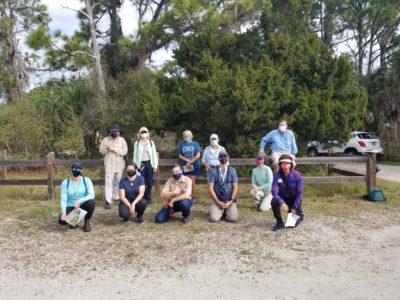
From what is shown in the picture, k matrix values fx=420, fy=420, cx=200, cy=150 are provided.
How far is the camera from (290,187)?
21.1 feet

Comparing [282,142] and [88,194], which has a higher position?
[282,142]

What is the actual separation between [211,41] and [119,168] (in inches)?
239

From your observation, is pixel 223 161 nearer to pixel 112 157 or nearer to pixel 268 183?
pixel 268 183

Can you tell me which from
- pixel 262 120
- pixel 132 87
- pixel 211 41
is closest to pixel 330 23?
pixel 132 87

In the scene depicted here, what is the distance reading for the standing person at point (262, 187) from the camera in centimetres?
766

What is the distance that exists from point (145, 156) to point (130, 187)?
137 cm

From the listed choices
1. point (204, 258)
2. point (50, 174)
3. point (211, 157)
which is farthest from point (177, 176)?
point (50, 174)

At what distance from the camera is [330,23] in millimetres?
30766

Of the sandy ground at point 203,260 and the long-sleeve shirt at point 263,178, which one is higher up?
the long-sleeve shirt at point 263,178

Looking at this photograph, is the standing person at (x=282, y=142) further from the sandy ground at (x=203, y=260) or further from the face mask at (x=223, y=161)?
the sandy ground at (x=203, y=260)

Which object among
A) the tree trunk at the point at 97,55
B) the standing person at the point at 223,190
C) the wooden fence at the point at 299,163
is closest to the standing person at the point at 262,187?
the standing person at the point at 223,190

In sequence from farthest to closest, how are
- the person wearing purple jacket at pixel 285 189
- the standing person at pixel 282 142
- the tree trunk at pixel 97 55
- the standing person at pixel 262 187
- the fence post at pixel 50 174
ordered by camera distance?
the tree trunk at pixel 97 55, the fence post at pixel 50 174, the standing person at pixel 282 142, the standing person at pixel 262 187, the person wearing purple jacket at pixel 285 189

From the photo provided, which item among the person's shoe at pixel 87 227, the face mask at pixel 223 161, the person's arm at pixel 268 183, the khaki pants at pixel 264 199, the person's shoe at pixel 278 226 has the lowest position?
the person's shoe at pixel 278 226

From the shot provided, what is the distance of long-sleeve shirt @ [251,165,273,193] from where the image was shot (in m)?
7.67
